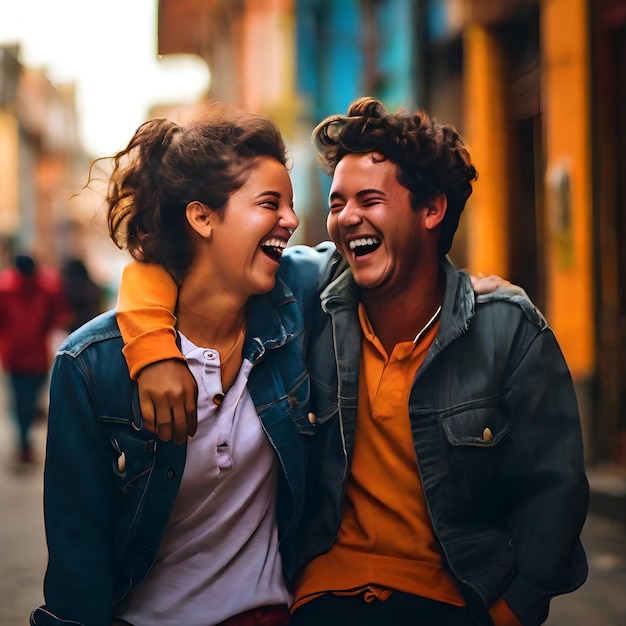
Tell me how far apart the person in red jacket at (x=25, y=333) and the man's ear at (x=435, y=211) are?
7371 mm

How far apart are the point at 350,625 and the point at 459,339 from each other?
0.84 meters

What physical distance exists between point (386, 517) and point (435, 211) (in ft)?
2.89

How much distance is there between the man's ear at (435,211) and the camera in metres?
2.86

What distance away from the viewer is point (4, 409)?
620 inches

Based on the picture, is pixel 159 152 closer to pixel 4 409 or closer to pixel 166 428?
pixel 166 428

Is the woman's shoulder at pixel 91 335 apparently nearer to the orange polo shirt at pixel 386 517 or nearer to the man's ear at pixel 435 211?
the orange polo shirt at pixel 386 517

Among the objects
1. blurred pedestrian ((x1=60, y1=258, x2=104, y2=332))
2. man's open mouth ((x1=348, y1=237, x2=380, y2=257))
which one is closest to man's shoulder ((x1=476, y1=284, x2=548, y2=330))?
man's open mouth ((x1=348, y1=237, x2=380, y2=257))

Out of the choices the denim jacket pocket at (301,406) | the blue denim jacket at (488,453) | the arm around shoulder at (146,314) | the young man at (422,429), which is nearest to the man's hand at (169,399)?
the arm around shoulder at (146,314)

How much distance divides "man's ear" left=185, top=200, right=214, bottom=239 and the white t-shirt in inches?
12.2

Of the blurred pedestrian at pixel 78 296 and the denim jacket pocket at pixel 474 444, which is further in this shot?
the blurred pedestrian at pixel 78 296

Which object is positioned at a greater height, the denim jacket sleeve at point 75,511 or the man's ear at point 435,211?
the man's ear at point 435,211

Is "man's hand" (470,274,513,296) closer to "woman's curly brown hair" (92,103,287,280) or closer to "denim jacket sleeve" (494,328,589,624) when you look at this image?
"denim jacket sleeve" (494,328,589,624)

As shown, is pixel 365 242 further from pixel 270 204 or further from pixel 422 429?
Answer: pixel 422 429

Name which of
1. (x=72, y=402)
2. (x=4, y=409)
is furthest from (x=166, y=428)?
(x=4, y=409)
